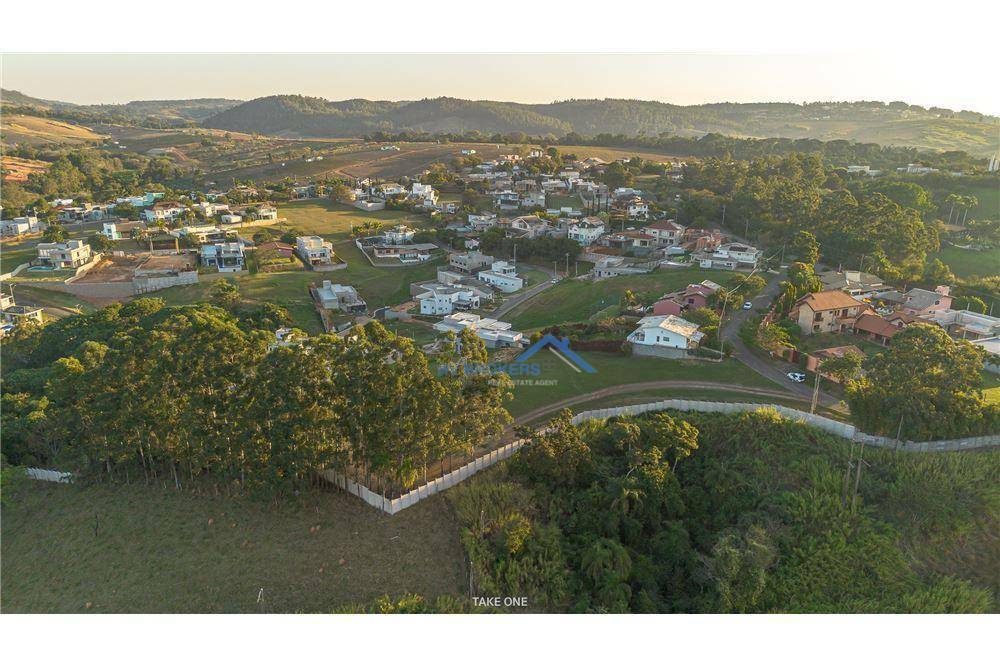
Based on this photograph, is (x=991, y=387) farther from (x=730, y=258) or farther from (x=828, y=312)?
(x=730, y=258)

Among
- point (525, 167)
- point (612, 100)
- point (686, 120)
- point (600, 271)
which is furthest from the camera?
point (612, 100)

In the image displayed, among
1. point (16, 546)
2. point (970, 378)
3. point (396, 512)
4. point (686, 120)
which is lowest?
point (16, 546)

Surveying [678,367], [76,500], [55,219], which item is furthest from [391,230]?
[76,500]

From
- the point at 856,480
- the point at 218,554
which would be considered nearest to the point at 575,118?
the point at 856,480

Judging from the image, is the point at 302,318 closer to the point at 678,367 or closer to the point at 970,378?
the point at 678,367

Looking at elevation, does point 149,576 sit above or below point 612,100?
below
